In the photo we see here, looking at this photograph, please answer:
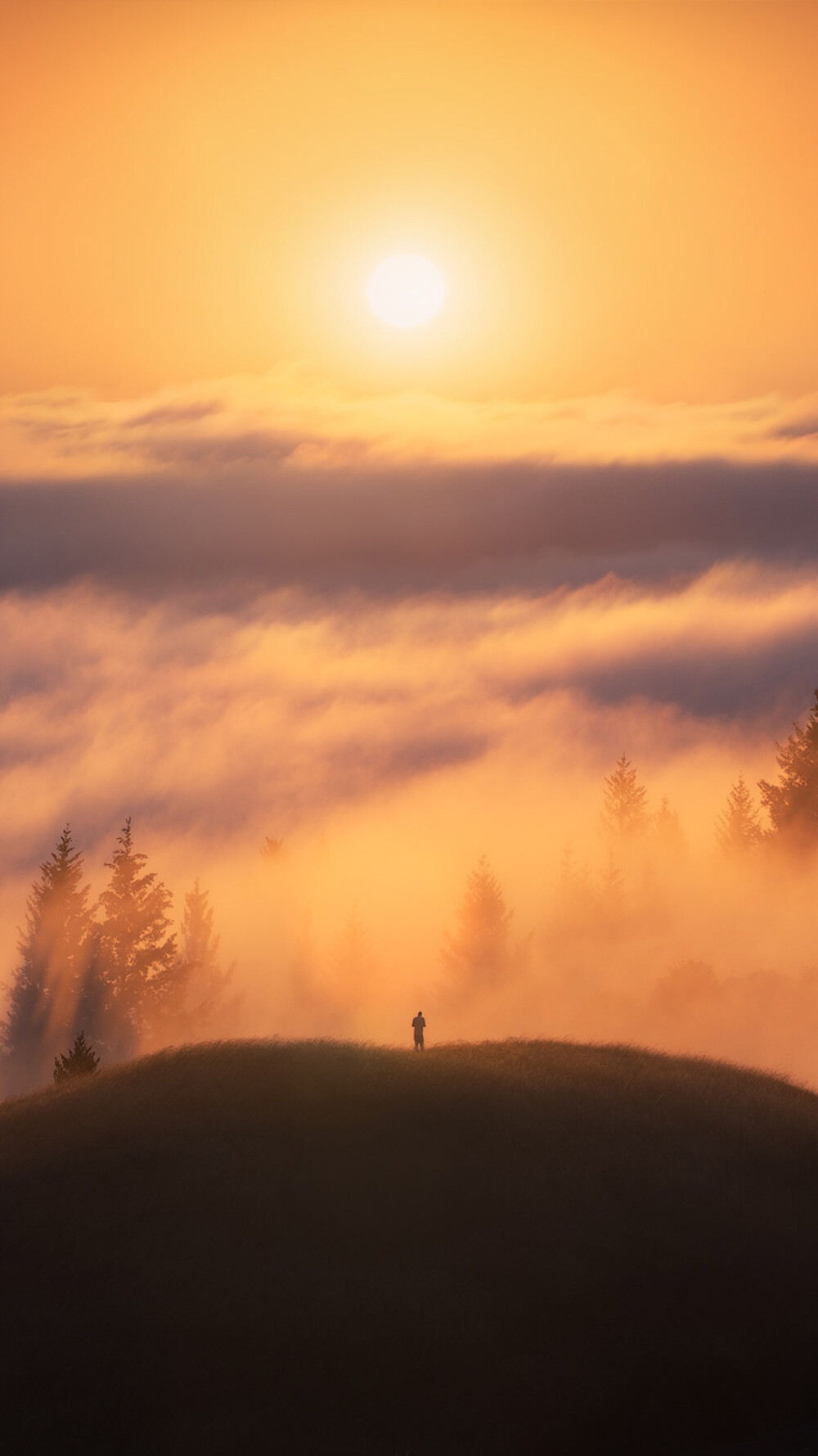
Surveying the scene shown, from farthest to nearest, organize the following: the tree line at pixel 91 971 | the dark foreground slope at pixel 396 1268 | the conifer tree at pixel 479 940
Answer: the conifer tree at pixel 479 940 → the tree line at pixel 91 971 → the dark foreground slope at pixel 396 1268

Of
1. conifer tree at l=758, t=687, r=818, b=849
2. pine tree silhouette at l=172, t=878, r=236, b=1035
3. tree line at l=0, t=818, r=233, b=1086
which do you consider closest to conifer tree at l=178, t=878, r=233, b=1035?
pine tree silhouette at l=172, t=878, r=236, b=1035

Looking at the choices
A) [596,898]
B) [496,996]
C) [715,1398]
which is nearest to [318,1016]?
[496,996]

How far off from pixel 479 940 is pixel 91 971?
4350cm

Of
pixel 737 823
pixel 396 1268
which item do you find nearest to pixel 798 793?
pixel 737 823

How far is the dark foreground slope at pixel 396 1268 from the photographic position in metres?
22.5

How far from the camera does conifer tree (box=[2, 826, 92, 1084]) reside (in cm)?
7938

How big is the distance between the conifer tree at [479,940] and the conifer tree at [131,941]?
3781 centimetres

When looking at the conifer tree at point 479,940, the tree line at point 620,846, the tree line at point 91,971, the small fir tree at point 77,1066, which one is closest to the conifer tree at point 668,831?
the tree line at point 620,846

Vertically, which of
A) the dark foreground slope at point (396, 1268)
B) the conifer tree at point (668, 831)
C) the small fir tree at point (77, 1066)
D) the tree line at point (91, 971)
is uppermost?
the conifer tree at point (668, 831)

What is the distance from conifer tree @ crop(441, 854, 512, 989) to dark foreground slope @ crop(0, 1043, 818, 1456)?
73258mm

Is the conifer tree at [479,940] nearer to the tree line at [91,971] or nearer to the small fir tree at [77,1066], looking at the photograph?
the tree line at [91,971]

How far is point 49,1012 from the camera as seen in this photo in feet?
264

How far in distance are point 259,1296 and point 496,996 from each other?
86521 millimetres

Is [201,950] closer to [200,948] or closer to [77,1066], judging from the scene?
[200,948]
